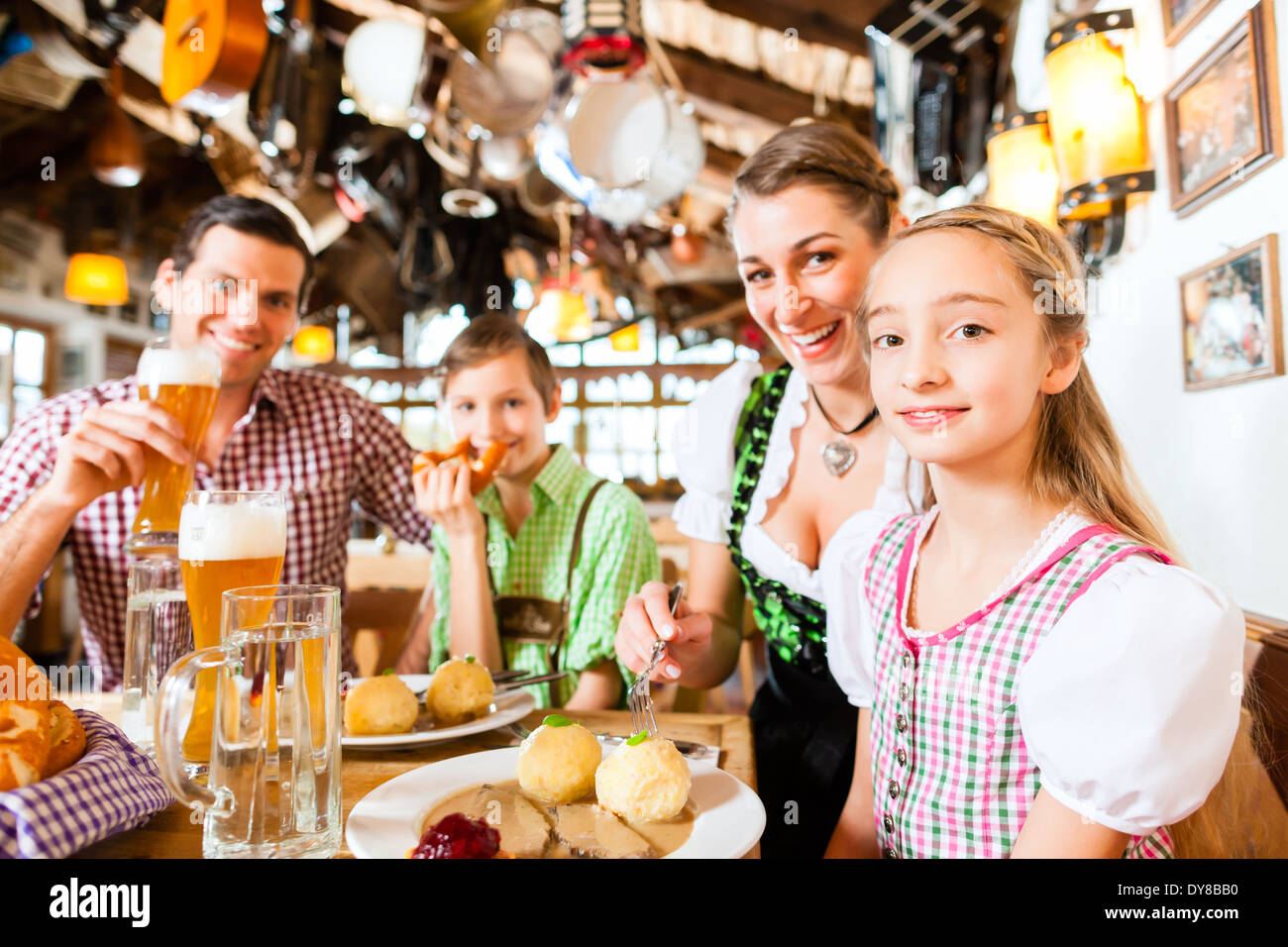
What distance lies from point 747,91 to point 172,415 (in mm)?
3619

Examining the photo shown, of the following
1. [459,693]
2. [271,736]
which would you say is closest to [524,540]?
[459,693]

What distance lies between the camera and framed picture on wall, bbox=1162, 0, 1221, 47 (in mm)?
1587

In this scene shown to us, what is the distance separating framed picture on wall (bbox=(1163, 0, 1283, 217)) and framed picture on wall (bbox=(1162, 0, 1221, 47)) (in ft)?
0.35

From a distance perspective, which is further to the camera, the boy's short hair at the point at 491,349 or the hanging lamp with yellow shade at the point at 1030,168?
the hanging lamp with yellow shade at the point at 1030,168

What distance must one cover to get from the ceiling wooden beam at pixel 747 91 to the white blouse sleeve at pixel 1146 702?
372 centimetres

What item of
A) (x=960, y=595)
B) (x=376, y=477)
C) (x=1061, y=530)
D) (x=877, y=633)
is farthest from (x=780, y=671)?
(x=376, y=477)

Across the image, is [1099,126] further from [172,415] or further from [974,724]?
[172,415]

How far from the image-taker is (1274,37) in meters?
1.31

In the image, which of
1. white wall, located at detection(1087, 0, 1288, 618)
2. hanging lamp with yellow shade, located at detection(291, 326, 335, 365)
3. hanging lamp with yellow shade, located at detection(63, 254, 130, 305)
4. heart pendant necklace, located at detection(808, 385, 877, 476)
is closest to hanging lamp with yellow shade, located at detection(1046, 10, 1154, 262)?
white wall, located at detection(1087, 0, 1288, 618)

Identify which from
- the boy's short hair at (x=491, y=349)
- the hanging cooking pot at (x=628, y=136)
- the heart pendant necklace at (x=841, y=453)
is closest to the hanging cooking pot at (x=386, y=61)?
the hanging cooking pot at (x=628, y=136)

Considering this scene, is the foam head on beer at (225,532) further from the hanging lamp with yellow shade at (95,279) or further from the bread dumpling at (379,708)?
the hanging lamp with yellow shade at (95,279)

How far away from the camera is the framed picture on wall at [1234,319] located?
1343 millimetres

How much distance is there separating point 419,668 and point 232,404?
810 millimetres

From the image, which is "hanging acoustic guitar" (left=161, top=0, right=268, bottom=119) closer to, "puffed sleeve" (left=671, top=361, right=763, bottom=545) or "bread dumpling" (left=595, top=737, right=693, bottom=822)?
"puffed sleeve" (left=671, top=361, right=763, bottom=545)
